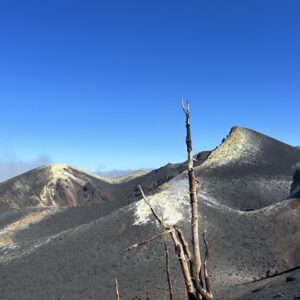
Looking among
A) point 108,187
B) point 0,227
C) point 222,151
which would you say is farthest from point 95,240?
point 108,187

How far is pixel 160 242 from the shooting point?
48.9m

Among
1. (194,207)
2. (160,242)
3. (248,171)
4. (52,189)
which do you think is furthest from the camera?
(52,189)

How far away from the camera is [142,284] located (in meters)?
40.5

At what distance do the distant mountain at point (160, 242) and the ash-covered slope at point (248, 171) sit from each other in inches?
7.2

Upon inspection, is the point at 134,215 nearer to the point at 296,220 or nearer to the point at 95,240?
the point at 95,240

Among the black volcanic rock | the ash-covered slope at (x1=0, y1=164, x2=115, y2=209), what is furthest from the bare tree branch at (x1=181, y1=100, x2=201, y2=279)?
the ash-covered slope at (x1=0, y1=164, x2=115, y2=209)

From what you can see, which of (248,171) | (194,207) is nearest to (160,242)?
(248,171)

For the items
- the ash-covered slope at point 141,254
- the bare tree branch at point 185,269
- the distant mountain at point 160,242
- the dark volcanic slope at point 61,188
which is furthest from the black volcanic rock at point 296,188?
the dark volcanic slope at point 61,188

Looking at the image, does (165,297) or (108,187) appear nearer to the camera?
(165,297)

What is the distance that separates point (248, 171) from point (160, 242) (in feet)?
102

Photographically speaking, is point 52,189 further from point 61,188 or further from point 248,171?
point 248,171

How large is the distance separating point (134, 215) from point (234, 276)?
649 inches

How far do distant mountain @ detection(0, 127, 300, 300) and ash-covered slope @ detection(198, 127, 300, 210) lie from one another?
0.60 feet

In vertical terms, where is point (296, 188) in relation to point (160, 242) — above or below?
above
